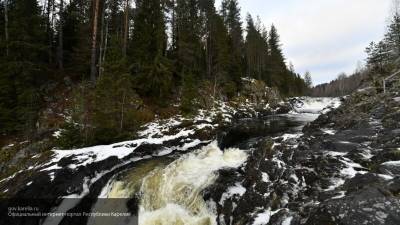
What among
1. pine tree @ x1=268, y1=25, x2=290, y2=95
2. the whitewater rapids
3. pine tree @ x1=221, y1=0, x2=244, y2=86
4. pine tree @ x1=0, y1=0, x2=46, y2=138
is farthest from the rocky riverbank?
pine tree @ x1=268, y1=25, x2=290, y2=95

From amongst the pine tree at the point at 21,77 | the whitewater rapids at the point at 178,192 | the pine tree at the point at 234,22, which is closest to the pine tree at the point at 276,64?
the pine tree at the point at 234,22

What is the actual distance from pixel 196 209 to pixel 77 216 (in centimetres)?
469

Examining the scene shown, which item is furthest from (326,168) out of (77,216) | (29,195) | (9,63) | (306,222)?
(9,63)

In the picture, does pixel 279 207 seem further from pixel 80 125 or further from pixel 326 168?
pixel 80 125

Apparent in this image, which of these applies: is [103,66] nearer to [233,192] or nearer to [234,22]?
[233,192]

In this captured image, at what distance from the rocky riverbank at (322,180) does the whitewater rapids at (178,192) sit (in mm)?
584

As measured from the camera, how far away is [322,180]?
8.39 meters

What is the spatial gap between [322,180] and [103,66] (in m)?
13.2

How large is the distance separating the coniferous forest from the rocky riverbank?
28.2 feet

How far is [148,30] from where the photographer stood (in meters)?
27.4

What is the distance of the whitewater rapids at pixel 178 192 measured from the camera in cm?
980

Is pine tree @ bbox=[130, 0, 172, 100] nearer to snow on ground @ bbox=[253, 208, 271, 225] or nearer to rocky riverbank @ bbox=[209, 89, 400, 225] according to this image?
rocky riverbank @ bbox=[209, 89, 400, 225]

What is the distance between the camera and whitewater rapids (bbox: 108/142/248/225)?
9.80 meters

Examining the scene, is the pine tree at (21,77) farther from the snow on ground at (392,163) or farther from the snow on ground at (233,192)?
the snow on ground at (392,163)
